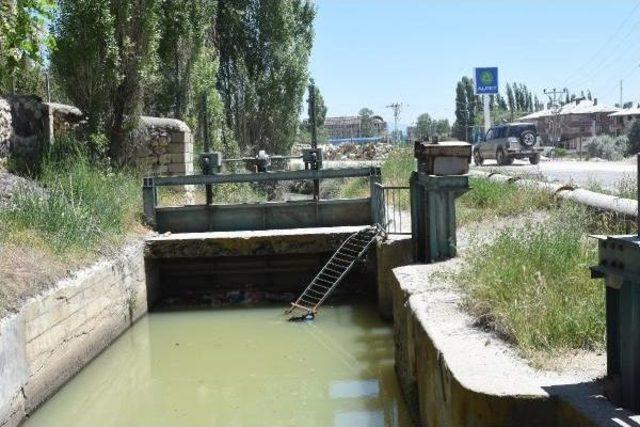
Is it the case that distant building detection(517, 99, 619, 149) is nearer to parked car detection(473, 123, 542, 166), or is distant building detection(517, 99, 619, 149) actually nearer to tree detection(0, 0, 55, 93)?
parked car detection(473, 123, 542, 166)

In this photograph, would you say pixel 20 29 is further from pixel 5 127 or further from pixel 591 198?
pixel 591 198

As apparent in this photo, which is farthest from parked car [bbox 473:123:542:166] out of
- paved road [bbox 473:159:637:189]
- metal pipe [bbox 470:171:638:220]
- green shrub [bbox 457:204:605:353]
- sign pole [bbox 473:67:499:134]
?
green shrub [bbox 457:204:605:353]

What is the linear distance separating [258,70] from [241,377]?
18.5 m

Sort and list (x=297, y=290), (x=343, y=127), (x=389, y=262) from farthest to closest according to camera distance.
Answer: (x=343, y=127) < (x=297, y=290) < (x=389, y=262)

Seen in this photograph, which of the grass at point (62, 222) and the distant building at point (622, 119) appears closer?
the grass at point (62, 222)

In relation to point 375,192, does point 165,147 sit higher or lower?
higher

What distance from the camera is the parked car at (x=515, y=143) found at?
26016 millimetres

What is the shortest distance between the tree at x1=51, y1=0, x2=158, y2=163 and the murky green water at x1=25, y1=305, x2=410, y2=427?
16.4 feet

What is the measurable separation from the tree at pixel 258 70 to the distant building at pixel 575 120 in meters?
37.4

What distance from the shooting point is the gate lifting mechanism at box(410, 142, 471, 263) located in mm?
7762

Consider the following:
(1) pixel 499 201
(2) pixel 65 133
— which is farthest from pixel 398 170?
(2) pixel 65 133

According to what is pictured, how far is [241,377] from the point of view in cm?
793

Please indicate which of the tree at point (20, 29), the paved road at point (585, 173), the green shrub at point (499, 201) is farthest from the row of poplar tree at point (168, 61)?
the paved road at point (585, 173)

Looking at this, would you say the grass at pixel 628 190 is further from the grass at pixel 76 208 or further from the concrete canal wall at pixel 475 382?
the grass at pixel 76 208
